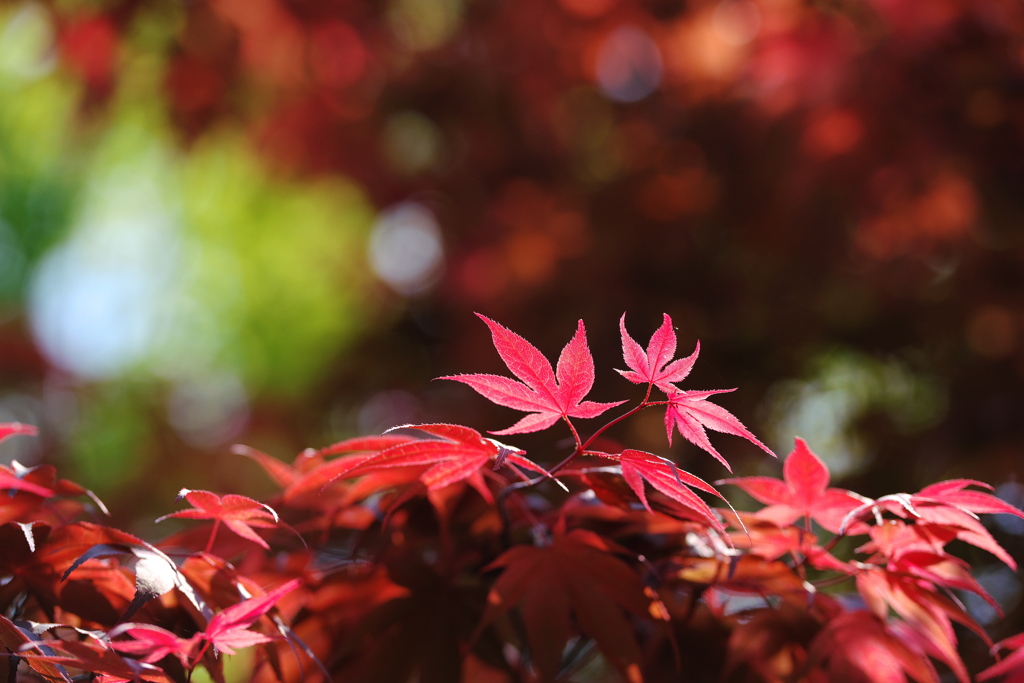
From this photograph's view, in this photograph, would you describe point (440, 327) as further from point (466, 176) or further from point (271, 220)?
point (271, 220)

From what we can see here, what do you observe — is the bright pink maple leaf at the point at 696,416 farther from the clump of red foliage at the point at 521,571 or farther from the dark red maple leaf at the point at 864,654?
the dark red maple leaf at the point at 864,654

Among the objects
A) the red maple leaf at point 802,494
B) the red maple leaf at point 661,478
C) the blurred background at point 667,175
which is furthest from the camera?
the blurred background at point 667,175

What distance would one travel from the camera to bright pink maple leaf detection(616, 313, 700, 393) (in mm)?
425

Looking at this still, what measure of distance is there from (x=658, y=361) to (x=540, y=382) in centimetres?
7

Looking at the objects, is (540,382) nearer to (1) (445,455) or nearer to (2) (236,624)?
(1) (445,455)

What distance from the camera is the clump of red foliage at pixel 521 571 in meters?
0.43

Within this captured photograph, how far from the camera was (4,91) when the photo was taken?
22.3 ft

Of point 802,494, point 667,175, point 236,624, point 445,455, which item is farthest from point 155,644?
point 667,175

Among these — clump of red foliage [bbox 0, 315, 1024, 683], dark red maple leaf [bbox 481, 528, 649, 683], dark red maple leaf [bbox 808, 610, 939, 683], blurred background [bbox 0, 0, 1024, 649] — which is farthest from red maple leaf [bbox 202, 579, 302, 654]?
blurred background [bbox 0, 0, 1024, 649]

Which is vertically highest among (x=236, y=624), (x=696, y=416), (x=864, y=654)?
(x=696, y=416)

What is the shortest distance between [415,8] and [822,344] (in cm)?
196

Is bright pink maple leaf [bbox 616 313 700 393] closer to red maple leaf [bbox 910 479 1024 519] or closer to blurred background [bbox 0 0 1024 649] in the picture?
red maple leaf [bbox 910 479 1024 519]

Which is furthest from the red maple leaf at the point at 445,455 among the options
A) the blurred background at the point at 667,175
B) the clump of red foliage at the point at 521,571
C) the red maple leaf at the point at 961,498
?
the blurred background at the point at 667,175

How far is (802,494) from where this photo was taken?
0.53m
